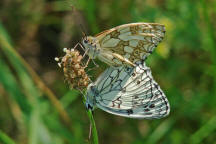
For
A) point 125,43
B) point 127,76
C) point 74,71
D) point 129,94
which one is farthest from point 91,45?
point 74,71

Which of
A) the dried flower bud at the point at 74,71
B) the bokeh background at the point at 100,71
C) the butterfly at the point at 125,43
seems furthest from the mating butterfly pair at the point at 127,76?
the bokeh background at the point at 100,71

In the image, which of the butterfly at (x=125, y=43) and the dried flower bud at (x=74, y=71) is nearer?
the dried flower bud at (x=74, y=71)

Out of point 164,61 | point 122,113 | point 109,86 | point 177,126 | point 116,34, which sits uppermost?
point 116,34

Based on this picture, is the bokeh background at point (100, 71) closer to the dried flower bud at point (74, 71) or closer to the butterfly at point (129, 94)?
the butterfly at point (129, 94)

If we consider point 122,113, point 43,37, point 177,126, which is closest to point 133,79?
point 122,113

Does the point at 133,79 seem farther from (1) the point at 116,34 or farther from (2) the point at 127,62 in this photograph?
(1) the point at 116,34

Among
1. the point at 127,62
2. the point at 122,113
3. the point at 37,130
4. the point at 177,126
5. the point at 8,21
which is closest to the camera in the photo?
the point at 122,113

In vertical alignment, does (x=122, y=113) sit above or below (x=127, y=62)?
below
